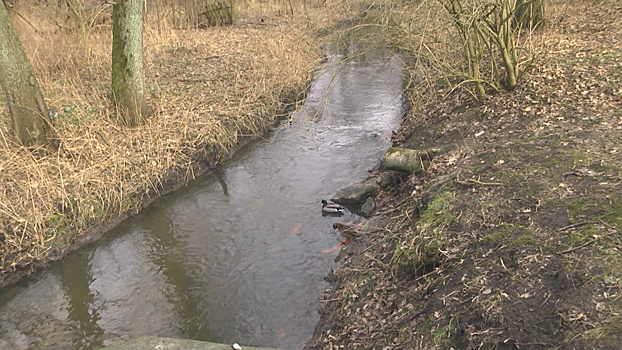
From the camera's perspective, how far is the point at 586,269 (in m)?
4.12

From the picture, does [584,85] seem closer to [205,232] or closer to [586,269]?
[586,269]

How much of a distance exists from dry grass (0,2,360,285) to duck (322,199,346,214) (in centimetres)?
290

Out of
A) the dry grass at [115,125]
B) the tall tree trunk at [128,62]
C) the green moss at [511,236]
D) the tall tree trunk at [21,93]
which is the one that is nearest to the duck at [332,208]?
the dry grass at [115,125]

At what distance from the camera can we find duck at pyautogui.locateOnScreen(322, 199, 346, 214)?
8109mm

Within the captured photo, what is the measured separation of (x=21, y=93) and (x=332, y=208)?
528cm

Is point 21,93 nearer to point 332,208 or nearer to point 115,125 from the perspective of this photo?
point 115,125

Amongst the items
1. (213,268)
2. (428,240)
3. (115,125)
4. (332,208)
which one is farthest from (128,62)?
(428,240)

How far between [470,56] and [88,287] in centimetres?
699

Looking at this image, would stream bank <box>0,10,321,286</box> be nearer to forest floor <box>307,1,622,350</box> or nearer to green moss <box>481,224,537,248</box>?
forest floor <box>307,1,622,350</box>

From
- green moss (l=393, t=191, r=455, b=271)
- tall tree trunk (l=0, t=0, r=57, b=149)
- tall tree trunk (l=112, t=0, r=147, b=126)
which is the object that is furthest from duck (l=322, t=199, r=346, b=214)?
tall tree trunk (l=0, t=0, r=57, b=149)

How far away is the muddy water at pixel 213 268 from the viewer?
6039 mm

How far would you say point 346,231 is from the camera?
24.2ft

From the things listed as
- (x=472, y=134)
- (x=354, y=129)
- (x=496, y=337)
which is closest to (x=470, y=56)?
(x=472, y=134)

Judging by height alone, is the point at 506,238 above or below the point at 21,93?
below
